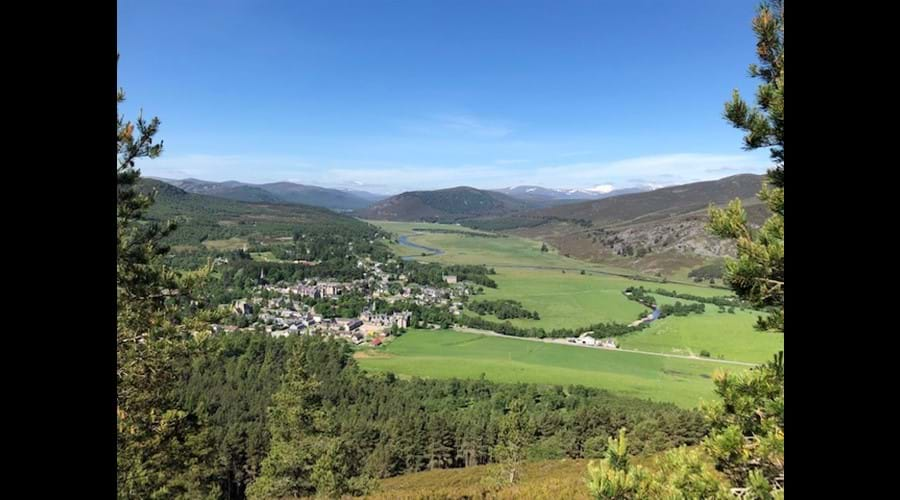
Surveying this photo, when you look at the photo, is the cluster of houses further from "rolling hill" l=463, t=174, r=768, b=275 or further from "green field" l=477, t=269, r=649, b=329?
"rolling hill" l=463, t=174, r=768, b=275

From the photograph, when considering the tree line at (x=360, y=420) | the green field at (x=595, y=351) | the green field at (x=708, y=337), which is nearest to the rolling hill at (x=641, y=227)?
the green field at (x=708, y=337)

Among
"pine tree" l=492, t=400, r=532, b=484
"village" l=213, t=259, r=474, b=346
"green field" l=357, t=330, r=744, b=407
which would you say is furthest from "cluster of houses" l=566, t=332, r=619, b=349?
"pine tree" l=492, t=400, r=532, b=484

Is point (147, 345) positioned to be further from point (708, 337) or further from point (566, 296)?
point (566, 296)

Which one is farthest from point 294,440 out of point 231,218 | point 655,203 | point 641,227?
point 655,203

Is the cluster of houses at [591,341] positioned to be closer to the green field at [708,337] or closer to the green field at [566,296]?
the green field at [708,337]

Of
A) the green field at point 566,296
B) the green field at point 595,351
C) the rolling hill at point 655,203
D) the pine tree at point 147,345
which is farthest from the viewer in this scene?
the rolling hill at point 655,203
